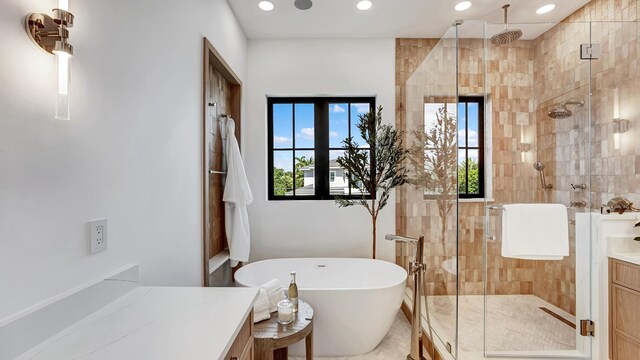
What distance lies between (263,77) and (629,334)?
3.40m

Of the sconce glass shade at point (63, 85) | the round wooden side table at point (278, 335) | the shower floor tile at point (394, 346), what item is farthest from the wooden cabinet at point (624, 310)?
the sconce glass shade at point (63, 85)

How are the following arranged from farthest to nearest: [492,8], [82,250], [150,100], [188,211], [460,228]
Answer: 1. [492,8]
2. [460,228]
3. [188,211]
4. [150,100]
5. [82,250]

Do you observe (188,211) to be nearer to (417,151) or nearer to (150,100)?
(150,100)

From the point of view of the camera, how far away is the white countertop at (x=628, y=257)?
173 centimetres

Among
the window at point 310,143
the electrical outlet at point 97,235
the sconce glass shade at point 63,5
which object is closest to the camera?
the sconce glass shade at point 63,5

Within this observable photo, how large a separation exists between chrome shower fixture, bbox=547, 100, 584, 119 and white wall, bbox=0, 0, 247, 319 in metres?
2.33

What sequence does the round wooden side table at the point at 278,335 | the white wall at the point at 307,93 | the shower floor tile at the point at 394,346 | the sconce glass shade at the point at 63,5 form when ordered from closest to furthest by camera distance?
the sconce glass shade at the point at 63,5 < the round wooden side table at the point at 278,335 < the shower floor tile at the point at 394,346 < the white wall at the point at 307,93

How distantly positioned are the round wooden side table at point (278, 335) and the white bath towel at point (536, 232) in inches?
54.5

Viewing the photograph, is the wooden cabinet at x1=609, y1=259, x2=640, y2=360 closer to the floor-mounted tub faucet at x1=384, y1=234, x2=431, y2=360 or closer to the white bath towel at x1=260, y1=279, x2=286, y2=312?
the floor-mounted tub faucet at x1=384, y1=234, x2=431, y2=360

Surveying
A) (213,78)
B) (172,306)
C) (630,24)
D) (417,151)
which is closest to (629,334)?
(417,151)

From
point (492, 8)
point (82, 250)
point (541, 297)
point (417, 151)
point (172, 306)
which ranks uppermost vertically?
point (492, 8)

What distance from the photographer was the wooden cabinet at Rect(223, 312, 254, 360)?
900 millimetres

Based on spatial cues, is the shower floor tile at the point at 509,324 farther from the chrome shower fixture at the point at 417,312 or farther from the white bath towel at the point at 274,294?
the white bath towel at the point at 274,294

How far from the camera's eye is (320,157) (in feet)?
10.5
